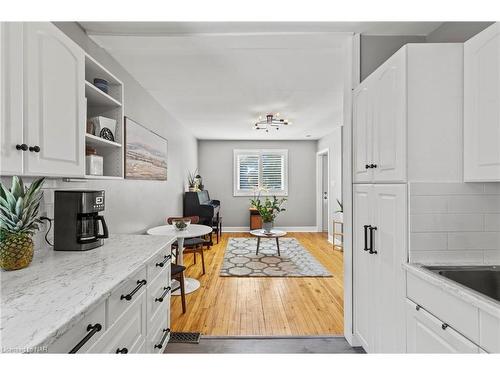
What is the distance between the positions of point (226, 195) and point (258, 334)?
16.6ft

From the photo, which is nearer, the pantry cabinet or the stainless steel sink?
the pantry cabinet

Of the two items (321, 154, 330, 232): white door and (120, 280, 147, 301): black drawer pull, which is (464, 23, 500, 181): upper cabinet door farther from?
(321, 154, 330, 232): white door

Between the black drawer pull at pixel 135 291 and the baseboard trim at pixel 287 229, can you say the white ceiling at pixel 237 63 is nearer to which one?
the black drawer pull at pixel 135 291

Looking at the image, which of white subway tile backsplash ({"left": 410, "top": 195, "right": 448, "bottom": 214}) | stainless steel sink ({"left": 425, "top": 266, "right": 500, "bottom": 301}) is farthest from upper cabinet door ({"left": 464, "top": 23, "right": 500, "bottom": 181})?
Result: stainless steel sink ({"left": 425, "top": 266, "right": 500, "bottom": 301})

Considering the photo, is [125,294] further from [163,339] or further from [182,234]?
[182,234]

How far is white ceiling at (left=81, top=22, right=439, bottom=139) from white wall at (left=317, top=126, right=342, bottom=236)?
122 cm

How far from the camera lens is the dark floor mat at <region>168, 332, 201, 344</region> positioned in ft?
6.92

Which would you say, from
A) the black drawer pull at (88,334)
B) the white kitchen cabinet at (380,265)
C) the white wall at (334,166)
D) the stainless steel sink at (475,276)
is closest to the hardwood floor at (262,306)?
the white kitchen cabinet at (380,265)

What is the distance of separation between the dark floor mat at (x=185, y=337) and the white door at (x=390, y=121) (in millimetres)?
1889

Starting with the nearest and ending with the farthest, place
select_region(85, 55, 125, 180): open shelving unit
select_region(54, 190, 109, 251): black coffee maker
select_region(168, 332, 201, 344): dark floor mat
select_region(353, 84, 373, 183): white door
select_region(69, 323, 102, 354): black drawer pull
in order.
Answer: select_region(69, 323, 102, 354): black drawer pull
select_region(54, 190, 109, 251): black coffee maker
select_region(353, 84, 373, 183): white door
select_region(85, 55, 125, 180): open shelving unit
select_region(168, 332, 201, 344): dark floor mat

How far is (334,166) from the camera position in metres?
5.90

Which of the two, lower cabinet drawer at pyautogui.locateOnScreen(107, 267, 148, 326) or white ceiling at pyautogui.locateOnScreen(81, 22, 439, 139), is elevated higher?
white ceiling at pyautogui.locateOnScreen(81, 22, 439, 139)

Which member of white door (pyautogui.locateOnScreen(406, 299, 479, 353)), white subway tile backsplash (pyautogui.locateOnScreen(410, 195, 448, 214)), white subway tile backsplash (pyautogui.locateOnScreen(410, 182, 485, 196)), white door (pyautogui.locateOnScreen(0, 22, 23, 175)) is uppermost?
white door (pyautogui.locateOnScreen(0, 22, 23, 175))

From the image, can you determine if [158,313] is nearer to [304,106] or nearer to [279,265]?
[279,265]
